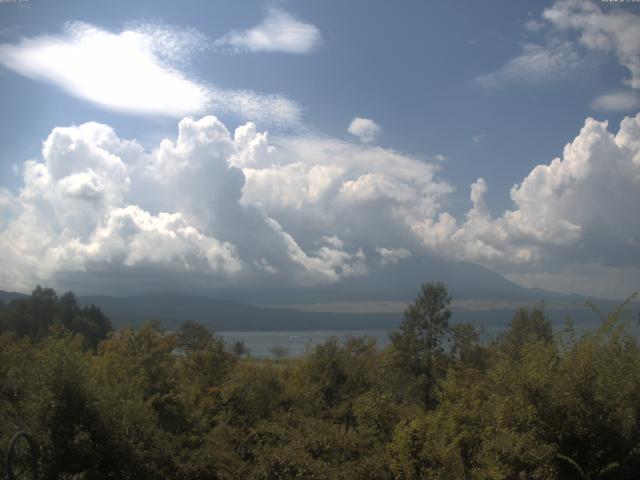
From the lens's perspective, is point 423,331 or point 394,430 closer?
point 394,430

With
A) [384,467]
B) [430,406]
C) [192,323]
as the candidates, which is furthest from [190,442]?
[192,323]

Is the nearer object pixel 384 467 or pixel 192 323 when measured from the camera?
pixel 384 467

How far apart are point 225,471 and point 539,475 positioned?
7.95m

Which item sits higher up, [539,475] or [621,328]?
[621,328]

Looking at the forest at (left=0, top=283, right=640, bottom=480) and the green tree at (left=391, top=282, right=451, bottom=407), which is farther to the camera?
the green tree at (left=391, top=282, right=451, bottom=407)

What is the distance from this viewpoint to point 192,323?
71.2 meters

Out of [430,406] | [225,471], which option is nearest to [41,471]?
[225,471]

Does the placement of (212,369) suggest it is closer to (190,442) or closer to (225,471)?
(190,442)

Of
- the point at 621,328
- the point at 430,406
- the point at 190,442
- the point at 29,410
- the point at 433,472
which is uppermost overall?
the point at 621,328

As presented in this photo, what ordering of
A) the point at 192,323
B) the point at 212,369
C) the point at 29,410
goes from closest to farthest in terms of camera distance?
the point at 29,410 < the point at 212,369 < the point at 192,323

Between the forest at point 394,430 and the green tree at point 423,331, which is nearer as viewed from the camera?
the forest at point 394,430

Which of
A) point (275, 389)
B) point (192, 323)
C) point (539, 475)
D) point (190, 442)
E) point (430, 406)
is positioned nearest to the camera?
point (539, 475)

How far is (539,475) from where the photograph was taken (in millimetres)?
13203

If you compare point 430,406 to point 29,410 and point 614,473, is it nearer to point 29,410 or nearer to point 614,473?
point 614,473
